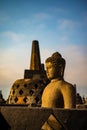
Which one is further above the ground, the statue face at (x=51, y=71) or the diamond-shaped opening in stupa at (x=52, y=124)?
the statue face at (x=51, y=71)

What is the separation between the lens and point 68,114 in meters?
2.80

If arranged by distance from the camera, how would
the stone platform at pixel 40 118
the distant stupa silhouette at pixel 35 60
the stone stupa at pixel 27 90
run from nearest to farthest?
the stone platform at pixel 40 118 → the stone stupa at pixel 27 90 → the distant stupa silhouette at pixel 35 60

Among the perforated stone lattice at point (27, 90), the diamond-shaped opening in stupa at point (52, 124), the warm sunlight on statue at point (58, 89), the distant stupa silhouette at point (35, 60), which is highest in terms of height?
the distant stupa silhouette at point (35, 60)

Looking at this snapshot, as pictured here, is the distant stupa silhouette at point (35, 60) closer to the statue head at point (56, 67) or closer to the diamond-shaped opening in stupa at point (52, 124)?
the statue head at point (56, 67)

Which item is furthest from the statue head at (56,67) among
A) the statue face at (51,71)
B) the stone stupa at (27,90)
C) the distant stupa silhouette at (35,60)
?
the distant stupa silhouette at (35,60)

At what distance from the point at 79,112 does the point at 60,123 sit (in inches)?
9.2

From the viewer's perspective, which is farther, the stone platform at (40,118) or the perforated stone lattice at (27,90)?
the perforated stone lattice at (27,90)

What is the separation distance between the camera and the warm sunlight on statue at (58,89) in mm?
3809

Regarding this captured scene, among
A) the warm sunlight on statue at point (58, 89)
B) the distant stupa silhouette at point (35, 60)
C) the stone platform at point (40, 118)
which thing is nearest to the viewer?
the stone platform at point (40, 118)

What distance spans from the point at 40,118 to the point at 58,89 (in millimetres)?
1153

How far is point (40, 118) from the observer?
2.83m

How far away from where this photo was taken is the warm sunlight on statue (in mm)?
3809

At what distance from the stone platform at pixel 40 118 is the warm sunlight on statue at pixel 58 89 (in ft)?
2.95

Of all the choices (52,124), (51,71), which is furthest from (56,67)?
(52,124)
